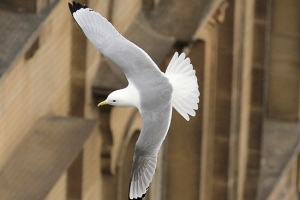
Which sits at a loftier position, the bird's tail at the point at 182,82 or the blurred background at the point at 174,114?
the blurred background at the point at 174,114

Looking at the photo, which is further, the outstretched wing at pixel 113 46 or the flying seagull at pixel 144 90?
the outstretched wing at pixel 113 46

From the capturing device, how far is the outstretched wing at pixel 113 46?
8.16 metres

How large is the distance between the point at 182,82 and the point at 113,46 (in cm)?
49

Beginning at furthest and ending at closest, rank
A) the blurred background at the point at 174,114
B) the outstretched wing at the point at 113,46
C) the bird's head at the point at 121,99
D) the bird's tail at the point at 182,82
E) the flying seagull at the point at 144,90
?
the blurred background at the point at 174,114 → the bird's tail at the point at 182,82 → the outstretched wing at the point at 113,46 → the flying seagull at the point at 144,90 → the bird's head at the point at 121,99

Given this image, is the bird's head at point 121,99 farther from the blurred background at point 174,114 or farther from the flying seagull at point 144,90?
the blurred background at point 174,114

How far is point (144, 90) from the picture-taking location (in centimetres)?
801

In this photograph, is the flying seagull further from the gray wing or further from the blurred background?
the blurred background

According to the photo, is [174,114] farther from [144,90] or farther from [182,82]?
[144,90]

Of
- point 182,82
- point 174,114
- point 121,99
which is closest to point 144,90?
point 121,99

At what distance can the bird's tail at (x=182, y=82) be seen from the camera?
8.35 m

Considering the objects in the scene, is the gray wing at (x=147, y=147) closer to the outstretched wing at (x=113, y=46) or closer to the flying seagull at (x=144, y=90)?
the flying seagull at (x=144, y=90)

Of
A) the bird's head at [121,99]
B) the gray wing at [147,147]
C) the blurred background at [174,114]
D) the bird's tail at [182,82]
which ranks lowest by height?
the gray wing at [147,147]

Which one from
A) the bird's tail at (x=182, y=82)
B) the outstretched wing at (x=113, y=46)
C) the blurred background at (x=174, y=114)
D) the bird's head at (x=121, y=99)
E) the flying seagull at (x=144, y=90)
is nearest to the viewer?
the bird's head at (x=121, y=99)

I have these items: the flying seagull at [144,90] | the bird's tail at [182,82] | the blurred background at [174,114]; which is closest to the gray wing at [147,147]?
the flying seagull at [144,90]
